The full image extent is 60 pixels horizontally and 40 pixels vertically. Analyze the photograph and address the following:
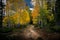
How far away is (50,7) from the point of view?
6.33 ft

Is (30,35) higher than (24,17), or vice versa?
(24,17)

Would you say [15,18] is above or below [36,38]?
above

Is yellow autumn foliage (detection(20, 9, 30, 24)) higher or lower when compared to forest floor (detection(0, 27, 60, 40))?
higher

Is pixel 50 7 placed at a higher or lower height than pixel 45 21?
higher

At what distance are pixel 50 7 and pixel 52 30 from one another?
45cm

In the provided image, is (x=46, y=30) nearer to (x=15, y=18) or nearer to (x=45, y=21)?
(x=45, y=21)

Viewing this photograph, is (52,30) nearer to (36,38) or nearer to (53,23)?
(53,23)

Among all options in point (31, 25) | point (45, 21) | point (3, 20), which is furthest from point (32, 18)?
point (3, 20)

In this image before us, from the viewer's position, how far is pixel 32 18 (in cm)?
192

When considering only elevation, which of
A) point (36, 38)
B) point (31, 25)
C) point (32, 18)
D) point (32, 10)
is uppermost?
point (32, 10)

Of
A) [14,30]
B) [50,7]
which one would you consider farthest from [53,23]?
[14,30]

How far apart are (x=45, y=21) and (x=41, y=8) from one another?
0.87 feet

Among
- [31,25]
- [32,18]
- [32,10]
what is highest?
[32,10]

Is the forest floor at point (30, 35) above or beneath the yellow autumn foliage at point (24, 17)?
beneath
